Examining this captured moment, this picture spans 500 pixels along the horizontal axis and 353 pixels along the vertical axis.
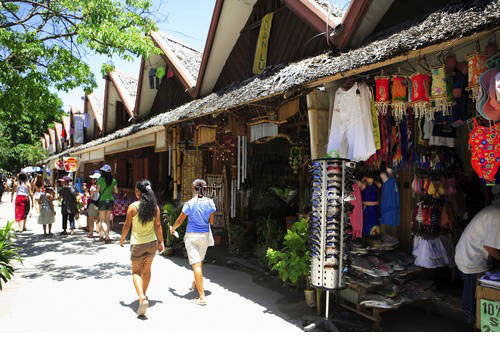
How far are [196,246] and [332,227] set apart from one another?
7.65ft

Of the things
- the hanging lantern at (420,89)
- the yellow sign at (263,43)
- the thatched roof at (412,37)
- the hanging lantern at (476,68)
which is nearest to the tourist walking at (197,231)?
the thatched roof at (412,37)

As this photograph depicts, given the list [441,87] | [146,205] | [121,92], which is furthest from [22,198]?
[441,87]

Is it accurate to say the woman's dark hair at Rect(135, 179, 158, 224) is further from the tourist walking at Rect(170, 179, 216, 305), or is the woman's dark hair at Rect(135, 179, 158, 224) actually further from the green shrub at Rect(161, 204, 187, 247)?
the green shrub at Rect(161, 204, 187, 247)

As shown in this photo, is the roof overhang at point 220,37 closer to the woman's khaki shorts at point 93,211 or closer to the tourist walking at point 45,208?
the woman's khaki shorts at point 93,211

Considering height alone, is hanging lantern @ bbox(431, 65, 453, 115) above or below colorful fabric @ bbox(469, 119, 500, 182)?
above

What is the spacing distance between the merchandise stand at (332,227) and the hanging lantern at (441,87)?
1.28 m

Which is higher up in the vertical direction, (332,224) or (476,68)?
(476,68)

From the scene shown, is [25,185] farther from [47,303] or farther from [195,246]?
[195,246]

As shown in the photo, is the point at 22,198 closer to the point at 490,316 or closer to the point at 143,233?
the point at 143,233

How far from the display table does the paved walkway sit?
2.10 meters

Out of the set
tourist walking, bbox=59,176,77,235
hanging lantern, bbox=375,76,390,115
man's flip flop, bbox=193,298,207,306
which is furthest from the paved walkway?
tourist walking, bbox=59,176,77,235

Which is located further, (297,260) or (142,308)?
(297,260)

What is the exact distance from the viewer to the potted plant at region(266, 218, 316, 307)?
509cm

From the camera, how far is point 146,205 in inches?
201
